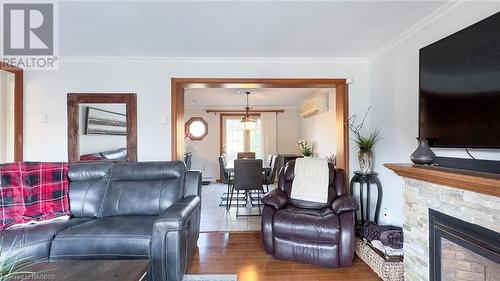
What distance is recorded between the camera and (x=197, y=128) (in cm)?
771

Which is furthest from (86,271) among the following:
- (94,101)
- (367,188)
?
(367,188)

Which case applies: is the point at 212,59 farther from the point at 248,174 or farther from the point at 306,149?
the point at 306,149

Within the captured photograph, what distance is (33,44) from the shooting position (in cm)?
276

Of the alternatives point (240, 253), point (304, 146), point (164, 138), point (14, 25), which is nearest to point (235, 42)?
point (164, 138)

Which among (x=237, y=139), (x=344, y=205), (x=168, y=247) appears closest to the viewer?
(x=168, y=247)

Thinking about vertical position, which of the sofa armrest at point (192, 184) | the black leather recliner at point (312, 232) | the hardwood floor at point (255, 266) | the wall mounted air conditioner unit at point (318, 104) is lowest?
the hardwood floor at point (255, 266)

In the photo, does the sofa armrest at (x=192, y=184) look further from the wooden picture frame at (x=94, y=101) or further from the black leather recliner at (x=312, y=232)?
the wooden picture frame at (x=94, y=101)

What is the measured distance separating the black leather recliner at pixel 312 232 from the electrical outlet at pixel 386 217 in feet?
2.03

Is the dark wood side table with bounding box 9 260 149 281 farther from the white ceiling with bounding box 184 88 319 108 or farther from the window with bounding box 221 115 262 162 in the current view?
the window with bounding box 221 115 262 162

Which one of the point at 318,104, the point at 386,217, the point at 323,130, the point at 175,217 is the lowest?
the point at 386,217

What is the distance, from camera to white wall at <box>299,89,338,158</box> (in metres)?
4.78

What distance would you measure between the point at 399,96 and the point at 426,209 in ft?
4.68

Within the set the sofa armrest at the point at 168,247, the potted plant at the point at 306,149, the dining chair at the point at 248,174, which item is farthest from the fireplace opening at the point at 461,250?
the potted plant at the point at 306,149

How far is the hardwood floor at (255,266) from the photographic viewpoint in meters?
2.40
